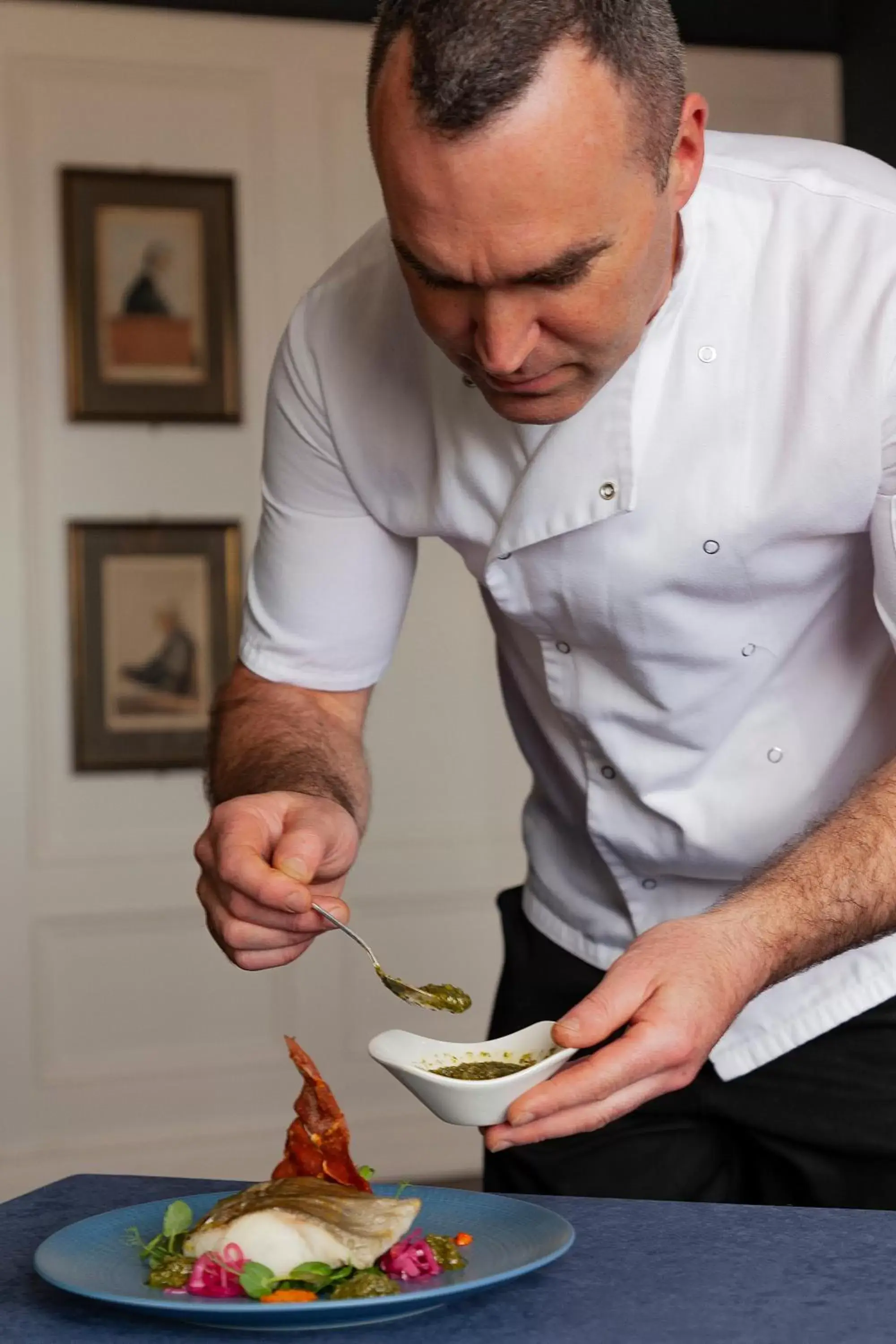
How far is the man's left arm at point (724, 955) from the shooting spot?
120 centimetres

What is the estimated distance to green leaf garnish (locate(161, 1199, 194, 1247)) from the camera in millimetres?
1198

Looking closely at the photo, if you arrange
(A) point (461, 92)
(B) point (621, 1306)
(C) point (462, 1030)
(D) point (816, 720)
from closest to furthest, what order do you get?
(B) point (621, 1306) → (A) point (461, 92) → (D) point (816, 720) → (C) point (462, 1030)

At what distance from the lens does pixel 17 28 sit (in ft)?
13.1

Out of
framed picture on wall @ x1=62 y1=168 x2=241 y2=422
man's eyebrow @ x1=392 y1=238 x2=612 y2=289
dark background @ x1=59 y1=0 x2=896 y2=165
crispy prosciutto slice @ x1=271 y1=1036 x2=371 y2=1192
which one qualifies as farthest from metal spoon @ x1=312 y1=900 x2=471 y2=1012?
dark background @ x1=59 y1=0 x2=896 y2=165

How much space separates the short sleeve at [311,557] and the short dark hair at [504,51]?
532mm

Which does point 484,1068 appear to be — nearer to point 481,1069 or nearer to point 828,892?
point 481,1069

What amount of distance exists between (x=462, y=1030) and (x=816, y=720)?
9.12 feet

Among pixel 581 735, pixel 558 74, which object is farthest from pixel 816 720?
pixel 558 74

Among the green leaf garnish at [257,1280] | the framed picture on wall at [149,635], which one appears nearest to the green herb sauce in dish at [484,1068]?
the green leaf garnish at [257,1280]

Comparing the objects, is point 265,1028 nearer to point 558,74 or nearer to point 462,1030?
point 462,1030

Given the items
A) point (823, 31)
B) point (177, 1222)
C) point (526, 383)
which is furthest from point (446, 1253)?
point (823, 31)

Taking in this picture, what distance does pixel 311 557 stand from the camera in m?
1.84

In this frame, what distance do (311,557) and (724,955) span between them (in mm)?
719

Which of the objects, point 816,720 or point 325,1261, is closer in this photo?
point 325,1261
